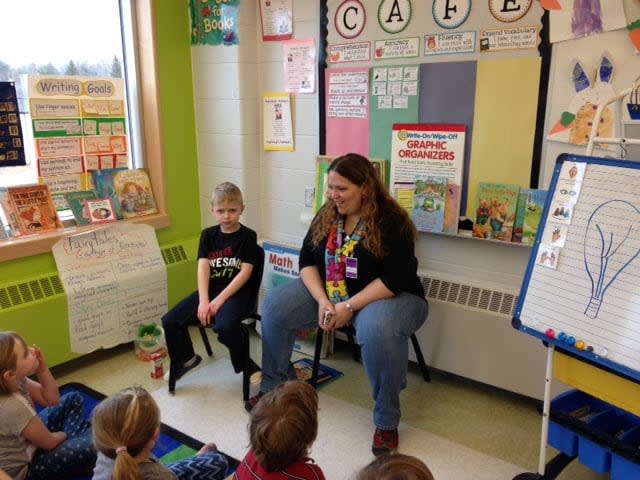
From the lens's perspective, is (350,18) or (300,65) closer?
(350,18)

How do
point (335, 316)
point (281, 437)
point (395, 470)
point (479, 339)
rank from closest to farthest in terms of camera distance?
point (395, 470) < point (281, 437) < point (335, 316) < point (479, 339)

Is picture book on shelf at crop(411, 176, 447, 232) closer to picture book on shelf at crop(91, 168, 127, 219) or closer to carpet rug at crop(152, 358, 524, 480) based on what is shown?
carpet rug at crop(152, 358, 524, 480)

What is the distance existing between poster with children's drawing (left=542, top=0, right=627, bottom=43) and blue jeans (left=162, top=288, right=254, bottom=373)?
167 centimetres

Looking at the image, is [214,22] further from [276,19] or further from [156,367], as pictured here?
[156,367]

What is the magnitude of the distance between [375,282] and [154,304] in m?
1.41

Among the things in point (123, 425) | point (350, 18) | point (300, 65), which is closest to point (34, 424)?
point (123, 425)

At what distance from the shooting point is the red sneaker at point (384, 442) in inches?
82.7

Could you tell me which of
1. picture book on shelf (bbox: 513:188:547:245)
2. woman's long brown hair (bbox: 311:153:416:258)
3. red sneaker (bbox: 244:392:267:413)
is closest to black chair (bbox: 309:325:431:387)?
red sneaker (bbox: 244:392:267:413)

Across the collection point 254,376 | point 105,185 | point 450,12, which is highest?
point 450,12

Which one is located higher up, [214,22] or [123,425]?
[214,22]

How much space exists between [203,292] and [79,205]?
85 centimetres

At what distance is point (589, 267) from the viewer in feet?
5.28

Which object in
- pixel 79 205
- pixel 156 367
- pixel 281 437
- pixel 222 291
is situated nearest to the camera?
pixel 281 437

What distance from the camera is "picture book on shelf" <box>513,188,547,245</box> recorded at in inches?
88.7
